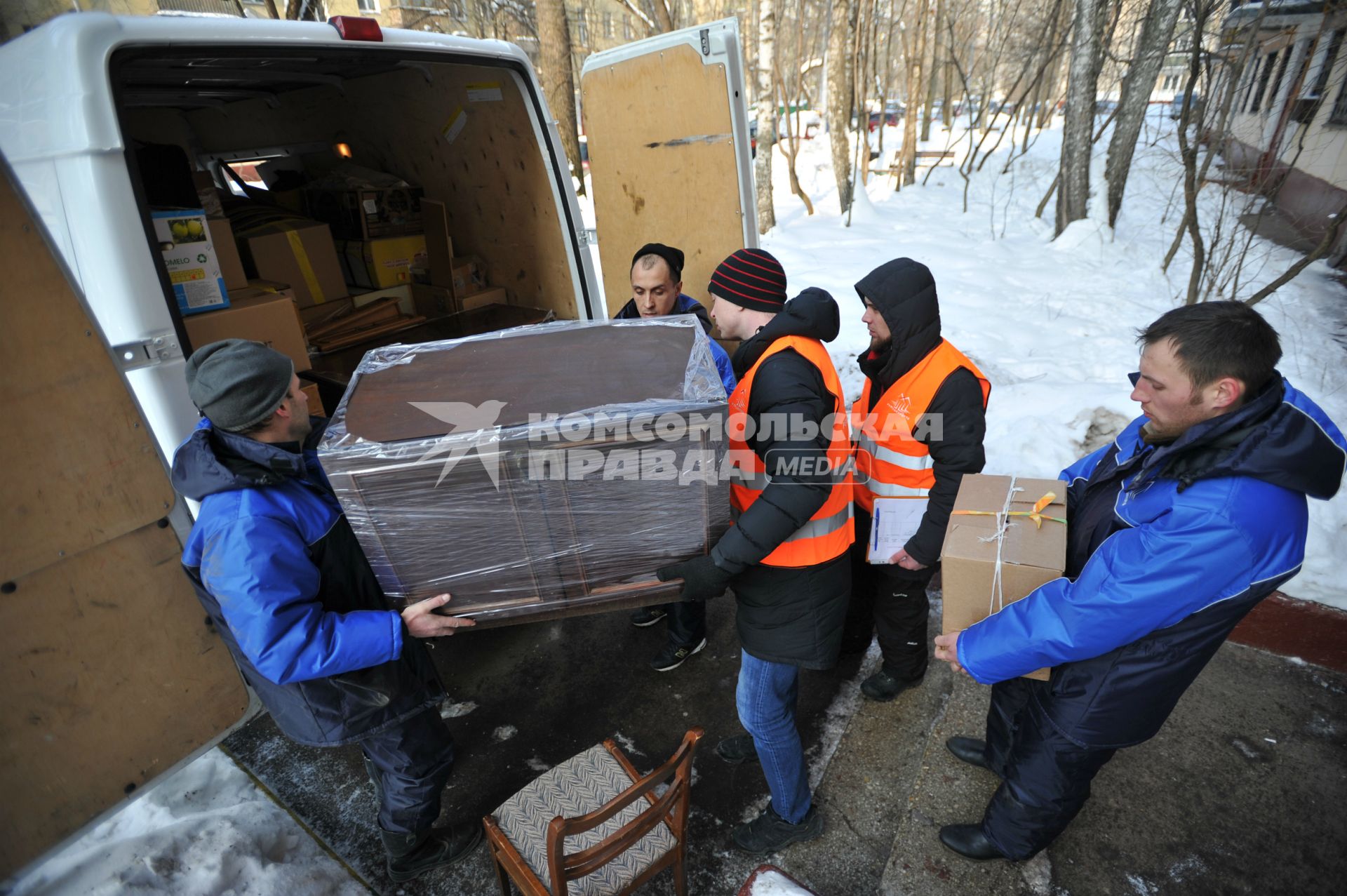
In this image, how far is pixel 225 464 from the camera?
5.10 feet

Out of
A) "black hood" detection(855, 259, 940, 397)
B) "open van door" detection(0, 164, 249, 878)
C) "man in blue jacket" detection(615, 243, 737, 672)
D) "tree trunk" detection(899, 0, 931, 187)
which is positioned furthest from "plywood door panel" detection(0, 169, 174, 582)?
"tree trunk" detection(899, 0, 931, 187)

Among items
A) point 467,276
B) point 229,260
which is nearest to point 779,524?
point 229,260

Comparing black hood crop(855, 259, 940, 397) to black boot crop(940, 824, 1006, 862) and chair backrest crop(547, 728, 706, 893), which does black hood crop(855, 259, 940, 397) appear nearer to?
chair backrest crop(547, 728, 706, 893)

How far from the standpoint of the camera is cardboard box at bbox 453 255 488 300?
3.91 meters

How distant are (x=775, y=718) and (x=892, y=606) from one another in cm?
78

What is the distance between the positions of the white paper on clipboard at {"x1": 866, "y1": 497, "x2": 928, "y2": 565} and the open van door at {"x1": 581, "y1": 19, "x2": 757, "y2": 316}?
1349mm

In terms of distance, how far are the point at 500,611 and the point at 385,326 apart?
265 cm

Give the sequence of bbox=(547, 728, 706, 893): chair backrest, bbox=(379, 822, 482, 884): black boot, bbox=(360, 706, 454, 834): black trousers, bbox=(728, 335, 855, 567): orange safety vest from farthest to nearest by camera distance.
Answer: bbox=(379, 822, 482, 884): black boot → bbox=(360, 706, 454, 834): black trousers → bbox=(728, 335, 855, 567): orange safety vest → bbox=(547, 728, 706, 893): chair backrest

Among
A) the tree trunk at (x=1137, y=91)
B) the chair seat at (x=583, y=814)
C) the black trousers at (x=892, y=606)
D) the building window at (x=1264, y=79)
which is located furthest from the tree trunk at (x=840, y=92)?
the chair seat at (x=583, y=814)

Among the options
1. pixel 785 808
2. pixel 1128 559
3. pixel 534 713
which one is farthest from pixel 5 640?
pixel 1128 559

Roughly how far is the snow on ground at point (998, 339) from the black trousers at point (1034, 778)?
771 mm

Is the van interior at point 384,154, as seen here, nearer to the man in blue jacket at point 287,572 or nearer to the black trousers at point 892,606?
the man in blue jacket at point 287,572

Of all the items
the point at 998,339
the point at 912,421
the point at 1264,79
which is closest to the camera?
the point at 912,421

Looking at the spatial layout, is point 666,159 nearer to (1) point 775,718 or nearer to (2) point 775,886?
(1) point 775,718
